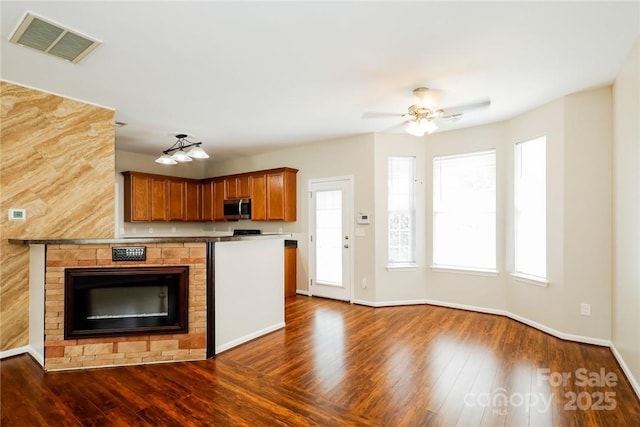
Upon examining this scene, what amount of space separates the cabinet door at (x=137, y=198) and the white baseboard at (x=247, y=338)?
379 cm

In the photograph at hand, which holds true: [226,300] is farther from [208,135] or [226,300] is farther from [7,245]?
[208,135]

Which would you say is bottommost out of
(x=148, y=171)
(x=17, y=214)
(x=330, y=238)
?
(x=330, y=238)

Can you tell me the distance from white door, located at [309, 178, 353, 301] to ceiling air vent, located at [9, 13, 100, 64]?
3604 mm

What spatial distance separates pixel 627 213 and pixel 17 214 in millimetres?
5557

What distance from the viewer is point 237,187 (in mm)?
6398

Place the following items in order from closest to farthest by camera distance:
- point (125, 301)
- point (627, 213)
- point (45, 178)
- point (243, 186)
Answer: point (627, 213), point (125, 301), point (45, 178), point (243, 186)

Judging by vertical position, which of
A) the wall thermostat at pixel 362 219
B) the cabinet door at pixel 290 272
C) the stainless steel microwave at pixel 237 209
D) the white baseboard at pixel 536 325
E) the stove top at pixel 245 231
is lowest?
the white baseboard at pixel 536 325

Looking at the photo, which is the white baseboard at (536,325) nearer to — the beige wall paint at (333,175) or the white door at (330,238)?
the beige wall paint at (333,175)

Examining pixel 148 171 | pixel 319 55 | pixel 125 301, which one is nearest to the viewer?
pixel 319 55

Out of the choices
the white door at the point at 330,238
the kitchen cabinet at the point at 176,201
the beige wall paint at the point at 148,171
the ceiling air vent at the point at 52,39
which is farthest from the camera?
the kitchen cabinet at the point at 176,201

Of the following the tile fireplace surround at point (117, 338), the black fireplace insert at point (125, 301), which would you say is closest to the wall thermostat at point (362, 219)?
the tile fireplace surround at point (117, 338)

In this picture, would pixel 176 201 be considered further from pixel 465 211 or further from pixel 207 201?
pixel 465 211

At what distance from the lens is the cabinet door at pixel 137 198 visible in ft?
19.4

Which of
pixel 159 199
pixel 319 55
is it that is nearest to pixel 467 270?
pixel 319 55
